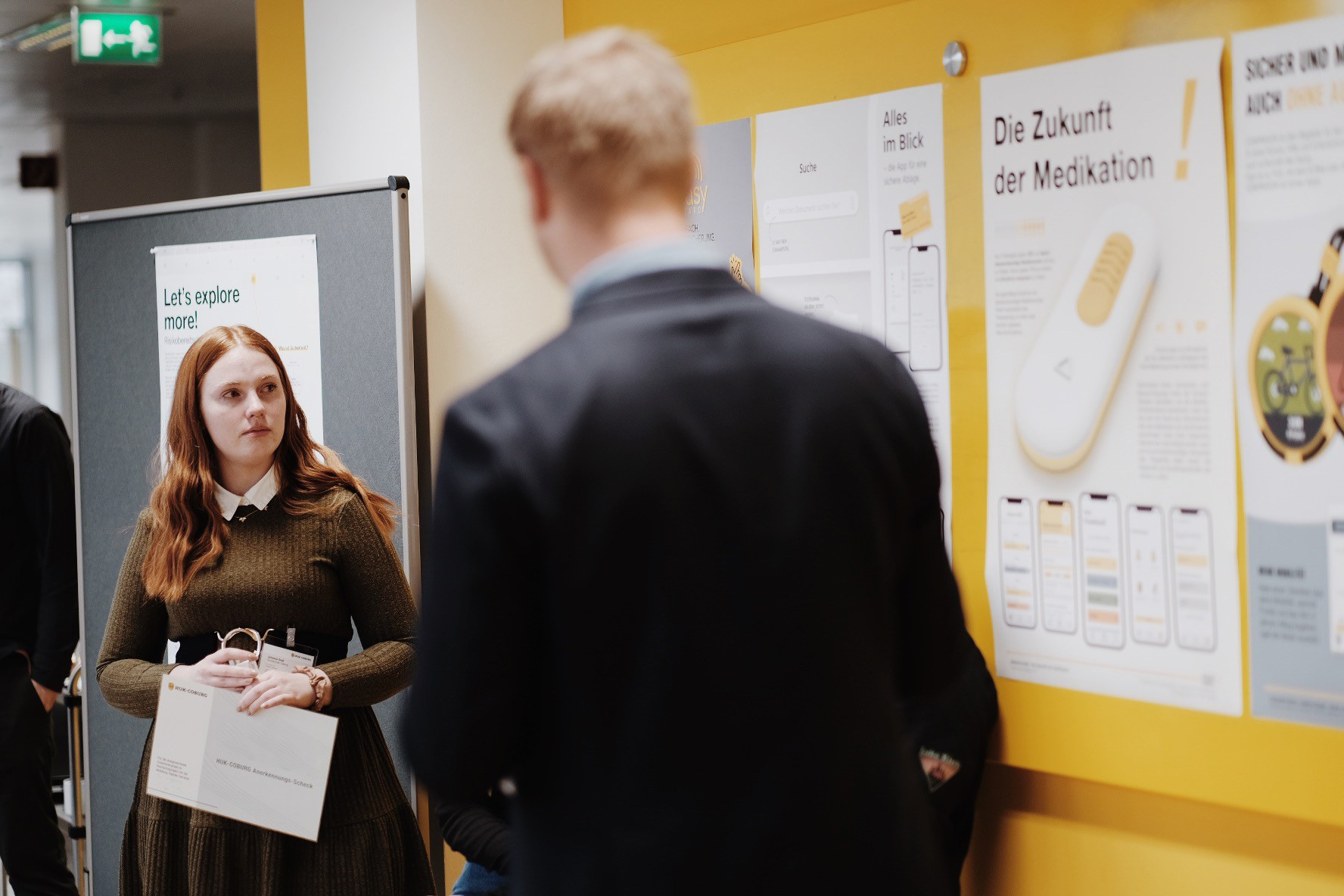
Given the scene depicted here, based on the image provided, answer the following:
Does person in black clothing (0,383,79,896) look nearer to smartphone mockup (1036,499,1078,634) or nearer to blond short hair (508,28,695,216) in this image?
smartphone mockup (1036,499,1078,634)

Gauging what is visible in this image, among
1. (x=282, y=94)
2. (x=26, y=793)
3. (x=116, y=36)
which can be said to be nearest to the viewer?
(x=26, y=793)

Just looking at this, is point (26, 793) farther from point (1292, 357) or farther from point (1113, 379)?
point (1292, 357)

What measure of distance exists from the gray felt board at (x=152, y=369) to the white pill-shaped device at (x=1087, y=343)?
1.51m

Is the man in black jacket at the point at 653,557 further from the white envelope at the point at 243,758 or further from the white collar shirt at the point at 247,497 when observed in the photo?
the white collar shirt at the point at 247,497

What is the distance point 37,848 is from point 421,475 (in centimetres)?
156

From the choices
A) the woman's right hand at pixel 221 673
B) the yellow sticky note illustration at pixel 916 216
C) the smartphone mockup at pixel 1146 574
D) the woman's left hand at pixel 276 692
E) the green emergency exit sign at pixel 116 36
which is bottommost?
the woman's left hand at pixel 276 692

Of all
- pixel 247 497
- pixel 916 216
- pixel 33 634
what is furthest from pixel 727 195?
pixel 33 634

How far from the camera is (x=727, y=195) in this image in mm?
2627

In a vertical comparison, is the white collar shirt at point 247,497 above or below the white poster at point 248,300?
below

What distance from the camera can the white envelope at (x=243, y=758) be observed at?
2.14 metres

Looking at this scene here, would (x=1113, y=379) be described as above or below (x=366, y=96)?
below

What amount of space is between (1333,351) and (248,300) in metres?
2.43

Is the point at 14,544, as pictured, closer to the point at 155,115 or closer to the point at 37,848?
the point at 37,848

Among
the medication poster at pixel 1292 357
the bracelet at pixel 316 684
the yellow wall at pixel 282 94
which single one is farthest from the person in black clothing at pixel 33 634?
the medication poster at pixel 1292 357
